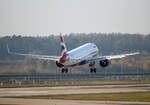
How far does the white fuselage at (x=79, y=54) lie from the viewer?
99.2 metres

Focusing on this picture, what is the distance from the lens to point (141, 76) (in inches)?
4887

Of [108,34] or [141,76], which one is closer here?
[141,76]

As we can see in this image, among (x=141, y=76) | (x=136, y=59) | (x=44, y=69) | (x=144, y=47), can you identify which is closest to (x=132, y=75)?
(x=141, y=76)

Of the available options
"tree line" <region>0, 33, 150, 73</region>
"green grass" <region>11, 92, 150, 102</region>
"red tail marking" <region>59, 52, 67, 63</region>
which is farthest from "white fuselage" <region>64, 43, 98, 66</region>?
"green grass" <region>11, 92, 150, 102</region>

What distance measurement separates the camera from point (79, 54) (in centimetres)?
10394

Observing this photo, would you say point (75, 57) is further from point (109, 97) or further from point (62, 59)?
point (109, 97)

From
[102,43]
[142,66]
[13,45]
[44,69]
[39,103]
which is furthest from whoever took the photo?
[102,43]

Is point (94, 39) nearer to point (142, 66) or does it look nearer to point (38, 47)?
point (38, 47)

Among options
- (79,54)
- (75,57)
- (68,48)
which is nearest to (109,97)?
(75,57)

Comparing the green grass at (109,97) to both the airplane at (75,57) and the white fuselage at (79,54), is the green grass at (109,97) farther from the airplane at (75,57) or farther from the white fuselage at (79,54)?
the white fuselage at (79,54)

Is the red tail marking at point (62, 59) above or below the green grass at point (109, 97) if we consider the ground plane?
above

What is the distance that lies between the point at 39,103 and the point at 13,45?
111 metres

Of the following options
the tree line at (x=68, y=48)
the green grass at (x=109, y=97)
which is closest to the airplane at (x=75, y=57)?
the tree line at (x=68, y=48)

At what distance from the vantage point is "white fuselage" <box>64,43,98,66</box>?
99.2m
